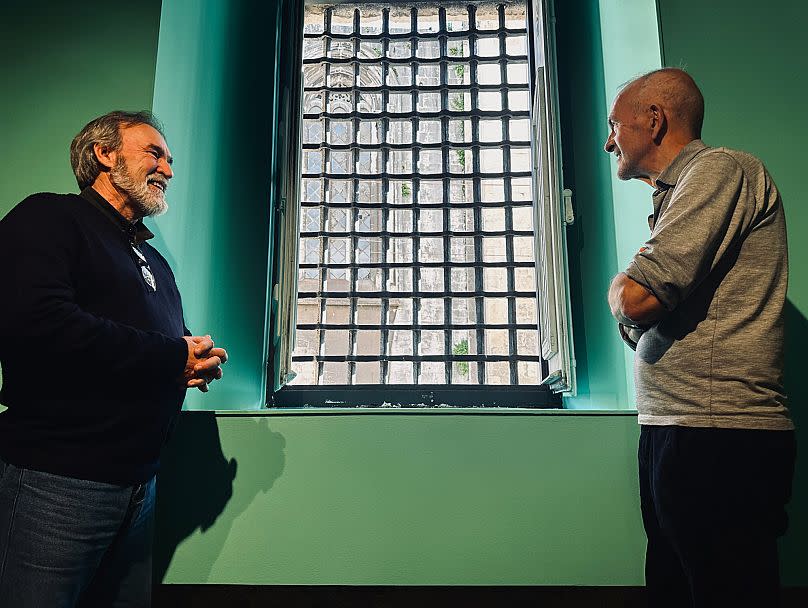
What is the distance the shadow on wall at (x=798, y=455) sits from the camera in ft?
5.82

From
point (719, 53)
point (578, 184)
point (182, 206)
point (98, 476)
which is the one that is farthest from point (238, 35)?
point (98, 476)

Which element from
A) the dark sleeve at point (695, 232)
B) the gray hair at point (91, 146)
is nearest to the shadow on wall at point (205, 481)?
Answer: the gray hair at point (91, 146)

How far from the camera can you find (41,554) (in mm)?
1229

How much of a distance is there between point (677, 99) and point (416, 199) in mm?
1523

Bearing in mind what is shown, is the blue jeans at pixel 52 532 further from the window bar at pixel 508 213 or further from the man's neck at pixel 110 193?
the window bar at pixel 508 213

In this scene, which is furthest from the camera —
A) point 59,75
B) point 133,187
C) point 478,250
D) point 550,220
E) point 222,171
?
point 478,250

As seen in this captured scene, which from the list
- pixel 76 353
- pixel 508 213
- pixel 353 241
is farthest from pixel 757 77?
pixel 76 353

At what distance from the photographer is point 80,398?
4.27ft

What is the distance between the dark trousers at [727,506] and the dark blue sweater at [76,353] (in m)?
1.01

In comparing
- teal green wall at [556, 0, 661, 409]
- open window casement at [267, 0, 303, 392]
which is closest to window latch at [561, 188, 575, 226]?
Result: teal green wall at [556, 0, 661, 409]

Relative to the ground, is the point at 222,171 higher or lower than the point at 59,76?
lower

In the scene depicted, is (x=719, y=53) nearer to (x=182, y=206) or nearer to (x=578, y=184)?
(x=578, y=184)

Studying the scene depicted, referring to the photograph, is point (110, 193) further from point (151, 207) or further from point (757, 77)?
point (757, 77)

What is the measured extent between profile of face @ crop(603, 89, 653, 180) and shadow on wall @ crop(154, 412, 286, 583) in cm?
119
